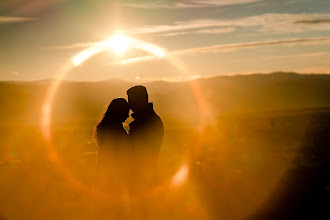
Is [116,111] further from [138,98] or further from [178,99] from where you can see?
[178,99]

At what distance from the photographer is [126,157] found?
5.60 metres

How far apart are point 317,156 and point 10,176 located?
1310cm

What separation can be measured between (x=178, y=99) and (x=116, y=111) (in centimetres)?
13764

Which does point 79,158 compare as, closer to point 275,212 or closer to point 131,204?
point 275,212

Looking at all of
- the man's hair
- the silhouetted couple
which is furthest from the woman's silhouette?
the man's hair

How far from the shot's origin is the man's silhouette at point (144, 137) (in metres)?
A: 5.94

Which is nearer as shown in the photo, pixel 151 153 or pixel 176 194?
pixel 151 153

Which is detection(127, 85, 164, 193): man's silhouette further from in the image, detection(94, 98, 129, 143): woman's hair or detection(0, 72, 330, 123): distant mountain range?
detection(0, 72, 330, 123): distant mountain range

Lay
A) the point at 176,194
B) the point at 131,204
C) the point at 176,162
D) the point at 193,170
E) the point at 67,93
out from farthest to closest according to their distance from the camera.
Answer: the point at 67,93 < the point at 176,162 < the point at 193,170 < the point at 176,194 < the point at 131,204

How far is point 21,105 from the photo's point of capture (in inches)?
4552

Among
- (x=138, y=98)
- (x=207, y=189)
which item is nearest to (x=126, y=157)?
(x=138, y=98)

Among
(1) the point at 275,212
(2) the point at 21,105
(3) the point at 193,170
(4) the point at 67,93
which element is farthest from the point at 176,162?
(4) the point at 67,93

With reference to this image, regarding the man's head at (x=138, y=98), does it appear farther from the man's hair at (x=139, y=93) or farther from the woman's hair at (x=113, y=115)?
the woman's hair at (x=113, y=115)

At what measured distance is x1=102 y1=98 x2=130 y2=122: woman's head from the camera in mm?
5629
